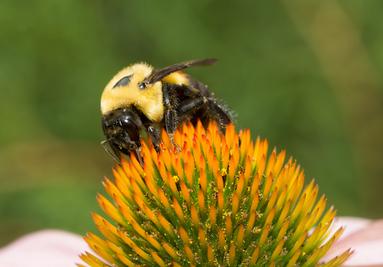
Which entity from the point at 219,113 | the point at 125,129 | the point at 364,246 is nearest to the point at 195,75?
the point at 219,113

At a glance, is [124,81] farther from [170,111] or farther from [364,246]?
[364,246]

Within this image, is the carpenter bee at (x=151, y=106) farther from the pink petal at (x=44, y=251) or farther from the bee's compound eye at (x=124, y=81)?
the pink petal at (x=44, y=251)

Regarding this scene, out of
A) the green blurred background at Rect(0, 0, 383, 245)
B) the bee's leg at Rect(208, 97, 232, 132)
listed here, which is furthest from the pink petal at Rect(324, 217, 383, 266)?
the green blurred background at Rect(0, 0, 383, 245)

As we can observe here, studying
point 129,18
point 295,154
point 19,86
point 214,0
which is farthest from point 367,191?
point 19,86

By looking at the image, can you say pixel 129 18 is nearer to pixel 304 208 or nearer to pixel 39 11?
pixel 39 11

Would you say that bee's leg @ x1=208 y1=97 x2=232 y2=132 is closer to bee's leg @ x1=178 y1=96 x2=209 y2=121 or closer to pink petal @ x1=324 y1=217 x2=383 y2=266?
bee's leg @ x1=178 y1=96 x2=209 y2=121

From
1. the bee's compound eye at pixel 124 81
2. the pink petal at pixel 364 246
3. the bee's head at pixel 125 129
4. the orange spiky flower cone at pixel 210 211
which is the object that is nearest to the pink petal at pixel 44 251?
the orange spiky flower cone at pixel 210 211
